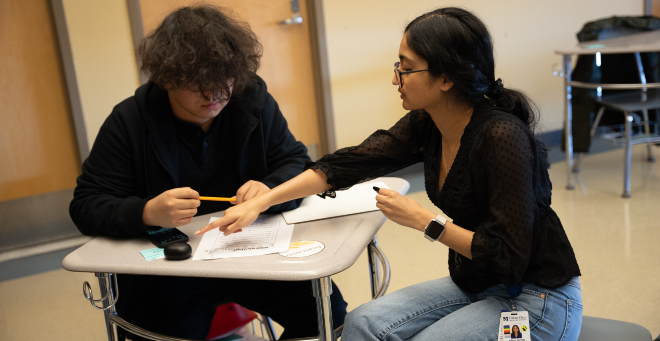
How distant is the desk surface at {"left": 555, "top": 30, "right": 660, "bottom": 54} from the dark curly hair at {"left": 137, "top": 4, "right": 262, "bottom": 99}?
93.9 inches

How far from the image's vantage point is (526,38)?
429 centimetres

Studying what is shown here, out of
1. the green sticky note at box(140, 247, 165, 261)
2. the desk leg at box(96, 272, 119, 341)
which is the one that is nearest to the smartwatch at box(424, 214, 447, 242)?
the green sticky note at box(140, 247, 165, 261)

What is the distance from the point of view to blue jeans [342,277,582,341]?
121 cm

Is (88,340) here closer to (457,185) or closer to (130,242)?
(130,242)

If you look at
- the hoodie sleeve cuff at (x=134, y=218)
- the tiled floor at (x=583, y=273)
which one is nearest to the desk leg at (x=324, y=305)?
the hoodie sleeve cuff at (x=134, y=218)

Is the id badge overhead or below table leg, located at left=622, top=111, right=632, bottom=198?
overhead

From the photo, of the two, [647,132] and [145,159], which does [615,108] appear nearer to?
[647,132]

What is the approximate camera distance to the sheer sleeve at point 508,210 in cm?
117

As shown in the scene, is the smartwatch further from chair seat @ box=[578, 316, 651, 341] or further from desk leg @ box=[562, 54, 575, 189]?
desk leg @ box=[562, 54, 575, 189]

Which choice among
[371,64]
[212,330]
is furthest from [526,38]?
[212,330]

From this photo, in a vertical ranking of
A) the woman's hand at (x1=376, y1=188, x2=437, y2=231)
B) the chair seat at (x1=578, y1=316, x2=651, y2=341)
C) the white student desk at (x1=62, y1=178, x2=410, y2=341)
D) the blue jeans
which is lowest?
the chair seat at (x1=578, y1=316, x2=651, y2=341)

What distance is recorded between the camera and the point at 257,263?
1.24m

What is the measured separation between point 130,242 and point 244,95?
0.58 m

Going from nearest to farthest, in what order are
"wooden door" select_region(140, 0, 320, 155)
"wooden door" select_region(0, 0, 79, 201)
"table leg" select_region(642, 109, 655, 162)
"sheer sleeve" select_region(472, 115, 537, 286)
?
"sheer sleeve" select_region(472, 115, 537, 286), "wooden door" select_region(0, 0, 79, 201), "wooden door" select_region(140, 0, 320, 155), "table leg" select_region(642, 109, 655, 162)
